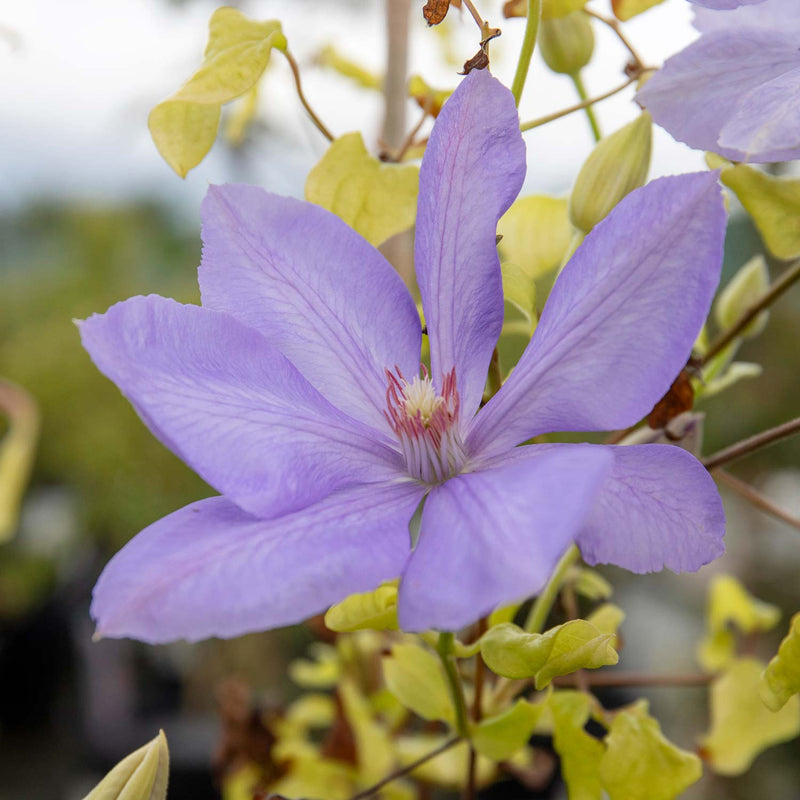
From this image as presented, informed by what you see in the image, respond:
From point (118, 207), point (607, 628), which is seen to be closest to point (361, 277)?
point (607, 628)

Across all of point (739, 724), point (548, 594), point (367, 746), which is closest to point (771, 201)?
point (548, 594)

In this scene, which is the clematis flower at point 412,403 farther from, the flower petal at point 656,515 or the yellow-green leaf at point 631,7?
the yellow-green leaf at point 631,7

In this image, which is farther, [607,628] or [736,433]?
[736,433]

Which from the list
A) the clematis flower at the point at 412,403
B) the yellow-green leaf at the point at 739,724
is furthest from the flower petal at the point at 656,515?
the yellow-green leaf at the point at 739,724

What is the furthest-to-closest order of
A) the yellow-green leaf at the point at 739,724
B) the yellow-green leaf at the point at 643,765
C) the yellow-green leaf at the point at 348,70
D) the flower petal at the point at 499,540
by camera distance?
the yellow-green leaf at the point at 348,70 < the yellow-green leaf at the point at 739,724 < the yellow-green leaf at the point at 643,765 < the flower petal at the point at 499,540

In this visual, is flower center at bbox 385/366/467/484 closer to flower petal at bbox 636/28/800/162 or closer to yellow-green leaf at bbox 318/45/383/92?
flower petal at bbox 636/28/800/162

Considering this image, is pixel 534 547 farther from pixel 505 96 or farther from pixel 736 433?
pixel 736 433

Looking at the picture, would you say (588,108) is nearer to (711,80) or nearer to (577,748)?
(711,80)
